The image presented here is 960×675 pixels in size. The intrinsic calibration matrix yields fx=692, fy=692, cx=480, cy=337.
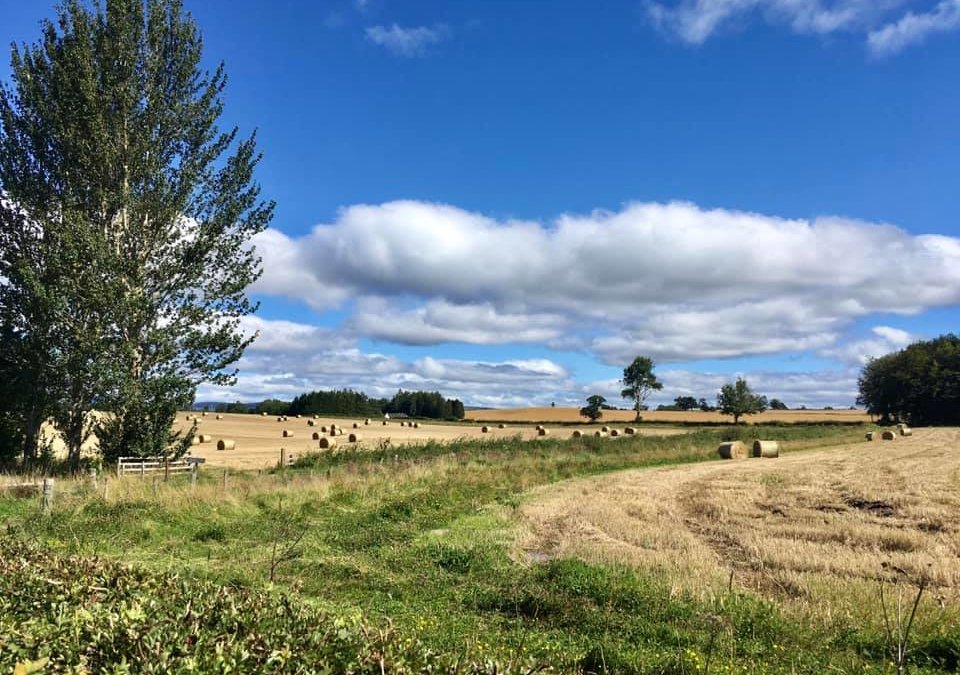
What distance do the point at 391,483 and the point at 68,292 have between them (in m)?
11.8

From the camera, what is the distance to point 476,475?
25.9m

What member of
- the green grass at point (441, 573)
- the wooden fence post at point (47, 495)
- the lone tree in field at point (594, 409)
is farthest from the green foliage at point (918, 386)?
the wooden fence post at point (47, 495)

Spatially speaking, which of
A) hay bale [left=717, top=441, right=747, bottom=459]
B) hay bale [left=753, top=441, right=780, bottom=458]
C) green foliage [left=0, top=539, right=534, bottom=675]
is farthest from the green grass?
hay bale [left=753, top=441, right=780, bottom=458]

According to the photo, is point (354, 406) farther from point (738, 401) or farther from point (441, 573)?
point (441, 573)

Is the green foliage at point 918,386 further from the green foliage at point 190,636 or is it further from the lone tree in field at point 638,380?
the green foliage at point 190,636

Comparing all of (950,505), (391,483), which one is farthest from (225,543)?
(950,505)

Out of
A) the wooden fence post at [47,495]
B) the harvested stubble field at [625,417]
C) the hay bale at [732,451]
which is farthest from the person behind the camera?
the harvested stubble field at [625,417]

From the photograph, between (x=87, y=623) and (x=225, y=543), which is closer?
(x=87, y=623)

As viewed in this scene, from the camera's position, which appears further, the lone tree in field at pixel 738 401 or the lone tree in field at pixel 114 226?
the lone tree in field at pixel 738 401

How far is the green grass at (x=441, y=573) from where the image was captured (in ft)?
23.7

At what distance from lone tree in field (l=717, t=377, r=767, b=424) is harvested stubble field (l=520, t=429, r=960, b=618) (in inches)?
3372

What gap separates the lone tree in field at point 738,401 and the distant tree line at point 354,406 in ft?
148

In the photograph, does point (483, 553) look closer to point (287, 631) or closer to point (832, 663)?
point (832, 663)

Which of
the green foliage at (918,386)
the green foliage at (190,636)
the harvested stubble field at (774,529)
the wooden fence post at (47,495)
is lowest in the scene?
the harvested stubble field at (774,529)
